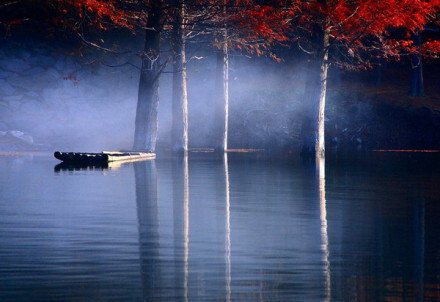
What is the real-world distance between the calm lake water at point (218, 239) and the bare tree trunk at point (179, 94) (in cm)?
1255

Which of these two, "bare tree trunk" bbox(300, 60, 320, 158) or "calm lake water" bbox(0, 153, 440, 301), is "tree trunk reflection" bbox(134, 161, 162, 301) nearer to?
"calm lake water" bbox(0, 153, 440, 301)

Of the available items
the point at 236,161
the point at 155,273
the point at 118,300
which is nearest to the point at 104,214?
the point at 155,273

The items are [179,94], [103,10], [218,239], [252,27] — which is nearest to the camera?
[218,239]

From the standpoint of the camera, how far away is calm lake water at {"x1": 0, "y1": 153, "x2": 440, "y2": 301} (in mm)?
7289

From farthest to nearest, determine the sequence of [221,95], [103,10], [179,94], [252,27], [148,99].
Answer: [221,95] → [179,94] → [148,99] → [252,27] → [103,10]

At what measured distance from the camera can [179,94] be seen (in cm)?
3231

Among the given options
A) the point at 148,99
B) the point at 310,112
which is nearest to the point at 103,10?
the point at 148,99

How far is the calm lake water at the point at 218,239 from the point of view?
729 centimetres

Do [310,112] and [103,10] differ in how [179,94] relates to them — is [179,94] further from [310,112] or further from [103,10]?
[103,10]

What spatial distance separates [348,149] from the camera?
36.8 meters

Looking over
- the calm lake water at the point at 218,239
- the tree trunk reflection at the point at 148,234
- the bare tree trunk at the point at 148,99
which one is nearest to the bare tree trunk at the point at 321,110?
the bare tree trunk at the point at 148,99

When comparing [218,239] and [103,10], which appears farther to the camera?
[103,10]

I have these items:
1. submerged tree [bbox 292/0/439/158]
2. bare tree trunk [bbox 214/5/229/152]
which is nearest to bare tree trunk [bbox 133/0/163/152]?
bare tree trunk [bbox 214/5/229/152]

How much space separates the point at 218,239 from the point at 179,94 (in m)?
22.5
